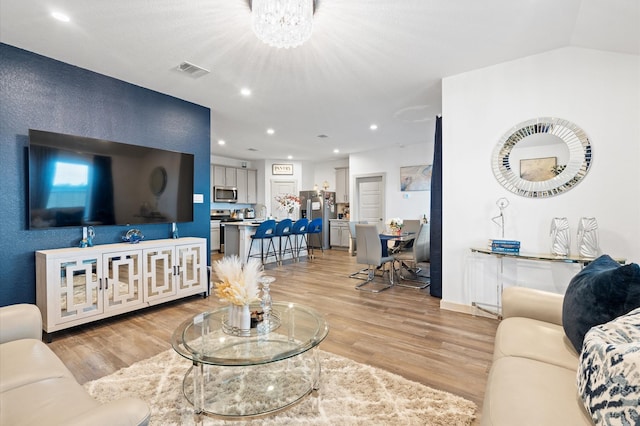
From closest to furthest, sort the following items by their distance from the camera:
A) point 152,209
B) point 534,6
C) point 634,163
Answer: point 534,6
point 634,163
point 152,209

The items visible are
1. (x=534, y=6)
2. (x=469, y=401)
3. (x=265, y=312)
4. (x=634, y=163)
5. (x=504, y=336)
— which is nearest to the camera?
→ (x=504, y=336)

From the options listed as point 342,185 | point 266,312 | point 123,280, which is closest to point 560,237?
point 266,312

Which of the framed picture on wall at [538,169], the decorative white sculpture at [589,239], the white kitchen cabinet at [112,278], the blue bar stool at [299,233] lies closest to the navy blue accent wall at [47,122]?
the white kitchen cabinet at [112,278]

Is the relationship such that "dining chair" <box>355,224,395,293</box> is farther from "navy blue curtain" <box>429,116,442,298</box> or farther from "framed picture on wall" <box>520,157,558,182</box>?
"framed picture on wall" <box>520,157,558,182</box>

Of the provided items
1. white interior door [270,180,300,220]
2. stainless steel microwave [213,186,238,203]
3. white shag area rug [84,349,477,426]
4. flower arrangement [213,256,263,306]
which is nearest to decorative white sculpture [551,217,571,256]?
white shag area rug [84,349,477,426]

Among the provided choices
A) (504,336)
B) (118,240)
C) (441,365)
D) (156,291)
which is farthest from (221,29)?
(441,365)

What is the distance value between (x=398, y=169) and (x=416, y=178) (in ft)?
1.68

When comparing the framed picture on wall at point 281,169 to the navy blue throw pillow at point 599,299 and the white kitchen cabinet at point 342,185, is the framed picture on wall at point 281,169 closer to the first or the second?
the white kitchen cabinet at point 342,185

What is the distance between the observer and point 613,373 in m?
0.89

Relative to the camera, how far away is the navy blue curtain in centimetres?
392

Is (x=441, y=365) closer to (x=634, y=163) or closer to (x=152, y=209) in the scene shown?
(x=634, y=163)

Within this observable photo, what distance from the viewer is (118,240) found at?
3.45 m

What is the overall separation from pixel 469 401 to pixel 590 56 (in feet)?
10.4

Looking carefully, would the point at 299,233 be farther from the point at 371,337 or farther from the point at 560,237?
the point at 560,237
